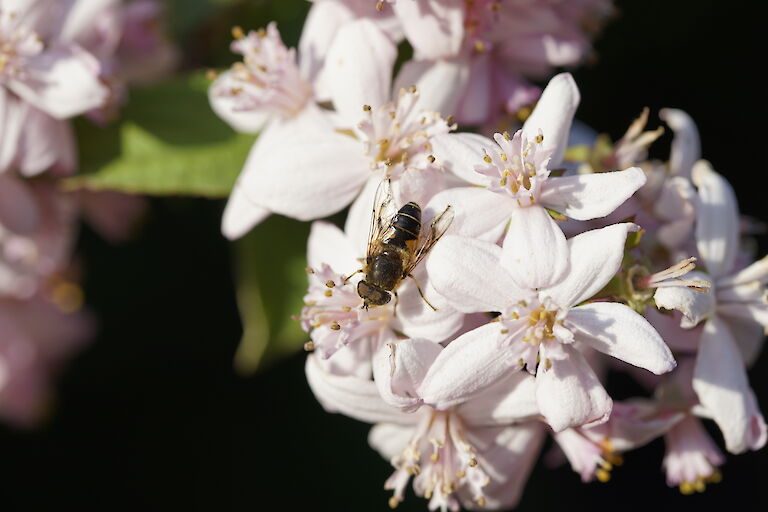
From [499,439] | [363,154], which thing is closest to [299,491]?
[499,439]

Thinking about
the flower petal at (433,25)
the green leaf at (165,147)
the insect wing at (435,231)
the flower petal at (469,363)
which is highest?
the flower petal at (433,25)

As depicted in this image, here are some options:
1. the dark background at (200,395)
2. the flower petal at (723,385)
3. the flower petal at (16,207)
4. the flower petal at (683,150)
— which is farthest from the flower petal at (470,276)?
the dark background at (200,395)

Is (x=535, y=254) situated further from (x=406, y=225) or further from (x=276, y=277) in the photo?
(x=276, y=277)

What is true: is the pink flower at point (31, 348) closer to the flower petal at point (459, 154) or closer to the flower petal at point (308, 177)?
the flower petal at point (308, 177)

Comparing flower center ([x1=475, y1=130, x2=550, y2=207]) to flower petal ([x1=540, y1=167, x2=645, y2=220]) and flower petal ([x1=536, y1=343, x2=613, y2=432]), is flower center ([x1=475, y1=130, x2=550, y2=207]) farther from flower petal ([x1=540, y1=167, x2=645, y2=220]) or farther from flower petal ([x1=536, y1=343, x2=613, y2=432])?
flower petal ([x1=536, y1=343, x2=613, y2=432])

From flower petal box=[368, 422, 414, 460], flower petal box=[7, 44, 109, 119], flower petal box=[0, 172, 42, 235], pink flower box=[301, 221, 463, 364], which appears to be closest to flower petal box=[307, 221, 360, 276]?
pink flower box=[301, 221, 463, 364]

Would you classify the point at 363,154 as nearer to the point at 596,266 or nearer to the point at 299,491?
the point at 596,266

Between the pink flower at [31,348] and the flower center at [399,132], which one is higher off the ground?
the flower center at [399,132]
